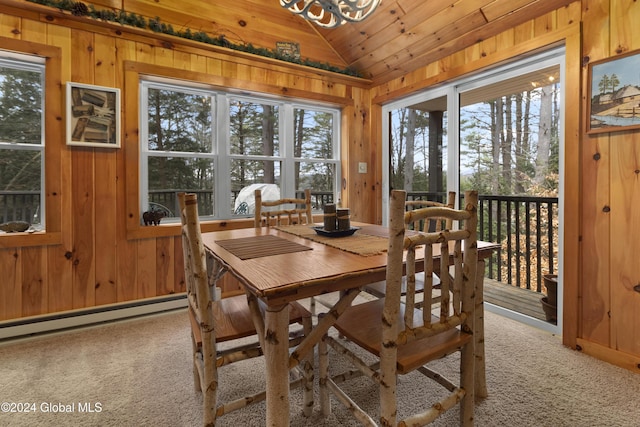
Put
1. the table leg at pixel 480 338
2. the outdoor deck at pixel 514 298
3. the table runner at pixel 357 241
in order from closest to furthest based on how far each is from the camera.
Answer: the table runner at pixel 357 241 < the table leg at pixel 480 338 < the outdoor deck at pixel 514 298

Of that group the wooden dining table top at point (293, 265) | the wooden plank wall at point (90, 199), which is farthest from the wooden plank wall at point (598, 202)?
the wooden plank wall at point (90, 199)

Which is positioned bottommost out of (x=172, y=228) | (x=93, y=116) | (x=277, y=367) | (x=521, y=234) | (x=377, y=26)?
(x=277, y=367)

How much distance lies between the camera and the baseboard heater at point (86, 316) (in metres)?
2.29

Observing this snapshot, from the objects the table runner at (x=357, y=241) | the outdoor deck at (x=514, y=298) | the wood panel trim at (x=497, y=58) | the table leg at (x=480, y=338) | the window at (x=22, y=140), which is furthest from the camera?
the outdoor deck at (x=514, y=298)

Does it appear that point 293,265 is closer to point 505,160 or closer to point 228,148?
point 228,148

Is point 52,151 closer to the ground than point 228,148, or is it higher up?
closer to the ground

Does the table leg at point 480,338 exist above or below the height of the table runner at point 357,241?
below

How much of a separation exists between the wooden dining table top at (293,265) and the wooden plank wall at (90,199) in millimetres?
1262

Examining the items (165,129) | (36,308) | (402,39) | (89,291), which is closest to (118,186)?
(165,129)

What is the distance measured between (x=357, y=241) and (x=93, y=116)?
2281mm

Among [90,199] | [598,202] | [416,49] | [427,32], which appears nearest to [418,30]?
[427,32]

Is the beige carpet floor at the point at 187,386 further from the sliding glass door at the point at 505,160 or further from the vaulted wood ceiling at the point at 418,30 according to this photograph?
the vaulted wood ceiling at the point at 418,30

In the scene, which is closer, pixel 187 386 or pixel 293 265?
pixel 293 265

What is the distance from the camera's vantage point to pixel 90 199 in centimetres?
252
